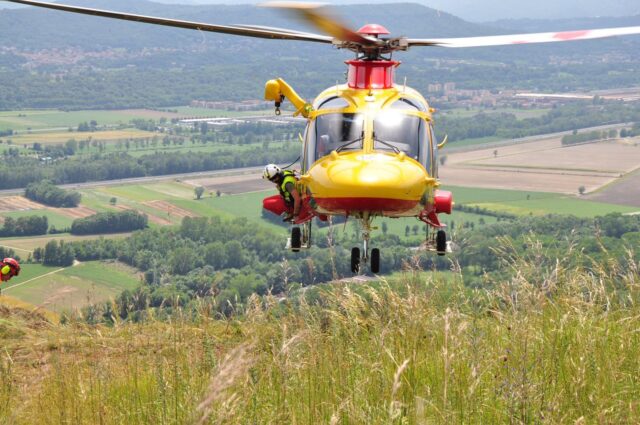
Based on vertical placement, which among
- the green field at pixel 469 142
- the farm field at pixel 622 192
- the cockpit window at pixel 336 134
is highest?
the cockpit window at pixel 336 134

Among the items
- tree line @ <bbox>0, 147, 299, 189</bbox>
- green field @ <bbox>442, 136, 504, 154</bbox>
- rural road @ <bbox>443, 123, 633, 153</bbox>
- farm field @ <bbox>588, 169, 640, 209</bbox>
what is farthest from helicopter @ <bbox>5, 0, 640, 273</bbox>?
green field @ <bbox>442, 136, 504, 154</bbox>

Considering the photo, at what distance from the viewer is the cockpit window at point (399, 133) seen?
41.4ft

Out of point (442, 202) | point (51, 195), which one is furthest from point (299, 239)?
point (51, 195)

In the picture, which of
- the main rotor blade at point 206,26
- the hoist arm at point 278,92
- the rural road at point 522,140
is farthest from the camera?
the rural road at point 522,140

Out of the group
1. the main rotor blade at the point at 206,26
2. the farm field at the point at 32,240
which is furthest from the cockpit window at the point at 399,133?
the farm field at the point at 32,240

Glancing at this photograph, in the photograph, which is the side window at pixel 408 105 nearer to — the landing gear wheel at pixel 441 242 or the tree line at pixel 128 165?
the landing gear wheel at pixel 441 242

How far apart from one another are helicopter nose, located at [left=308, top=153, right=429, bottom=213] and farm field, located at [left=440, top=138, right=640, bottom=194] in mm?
96793

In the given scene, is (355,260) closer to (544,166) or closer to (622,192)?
(622,192)

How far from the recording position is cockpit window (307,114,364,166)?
1262 cm

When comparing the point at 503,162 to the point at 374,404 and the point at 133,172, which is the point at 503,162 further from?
the point at 374,404

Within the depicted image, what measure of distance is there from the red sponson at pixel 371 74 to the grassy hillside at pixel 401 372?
5312 mm

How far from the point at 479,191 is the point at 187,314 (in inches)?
3968

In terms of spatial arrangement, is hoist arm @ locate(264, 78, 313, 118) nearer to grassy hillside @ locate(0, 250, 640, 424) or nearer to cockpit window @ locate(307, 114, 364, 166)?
cockpit window @ locate(307, 114, 364, 166)

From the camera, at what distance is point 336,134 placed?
12.8 metres
